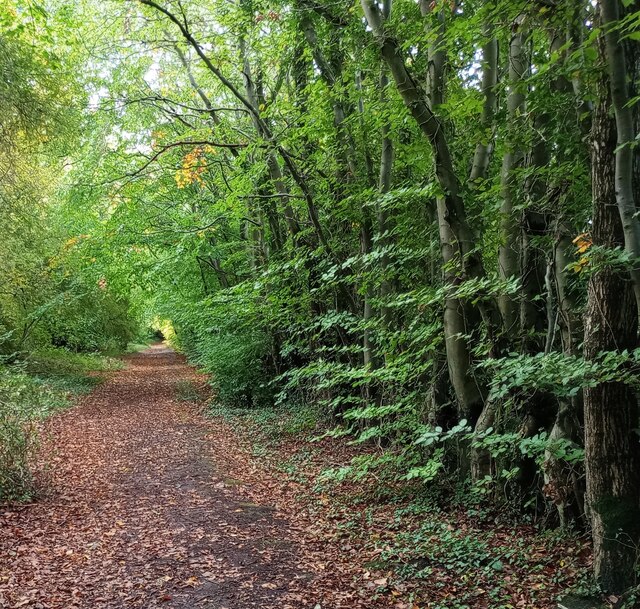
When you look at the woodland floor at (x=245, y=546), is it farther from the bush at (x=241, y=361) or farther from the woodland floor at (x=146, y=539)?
the bush at (x=241, y=361)

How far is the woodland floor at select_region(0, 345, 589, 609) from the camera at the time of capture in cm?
426

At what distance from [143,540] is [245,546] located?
1113 mm

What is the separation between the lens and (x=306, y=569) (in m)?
4.93

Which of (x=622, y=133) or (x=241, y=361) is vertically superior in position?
(x=622, y=133)

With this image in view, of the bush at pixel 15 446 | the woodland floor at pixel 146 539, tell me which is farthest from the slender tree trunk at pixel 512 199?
the bush at pixel 15 446

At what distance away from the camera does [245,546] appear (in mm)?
5488

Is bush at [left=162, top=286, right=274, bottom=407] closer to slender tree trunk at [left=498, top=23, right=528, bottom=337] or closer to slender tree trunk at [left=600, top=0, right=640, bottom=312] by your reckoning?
slender tree trunk at [left=498, top=23, right=528, bottom=337]

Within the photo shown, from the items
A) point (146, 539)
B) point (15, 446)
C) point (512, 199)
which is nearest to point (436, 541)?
point (146, 539)

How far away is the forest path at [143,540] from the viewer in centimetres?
440

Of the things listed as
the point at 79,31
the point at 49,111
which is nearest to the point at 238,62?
the point at 49,111

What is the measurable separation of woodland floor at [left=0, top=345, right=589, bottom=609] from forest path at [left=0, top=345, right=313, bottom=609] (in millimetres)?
18

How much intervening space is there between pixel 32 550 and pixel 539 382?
5.07 meters

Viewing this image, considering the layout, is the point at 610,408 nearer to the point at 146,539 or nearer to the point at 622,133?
the point at 622,133

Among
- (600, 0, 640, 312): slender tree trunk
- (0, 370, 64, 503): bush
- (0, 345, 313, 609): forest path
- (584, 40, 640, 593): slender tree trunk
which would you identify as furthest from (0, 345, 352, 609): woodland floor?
(600, 0, 640, 312): slender tree trunk
